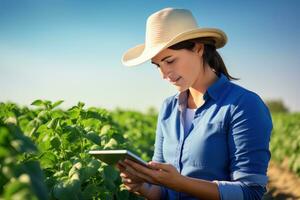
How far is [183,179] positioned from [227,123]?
1.66 feet

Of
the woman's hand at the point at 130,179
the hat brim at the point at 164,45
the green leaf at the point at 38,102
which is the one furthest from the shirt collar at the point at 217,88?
the green leaf at the point at 38,102

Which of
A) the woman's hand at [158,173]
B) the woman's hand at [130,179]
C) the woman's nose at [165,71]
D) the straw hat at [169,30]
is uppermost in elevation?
the straw hat at [169,30]

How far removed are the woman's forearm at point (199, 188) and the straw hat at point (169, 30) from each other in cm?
86

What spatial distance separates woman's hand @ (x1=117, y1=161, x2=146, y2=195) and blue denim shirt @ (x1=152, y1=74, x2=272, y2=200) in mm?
296

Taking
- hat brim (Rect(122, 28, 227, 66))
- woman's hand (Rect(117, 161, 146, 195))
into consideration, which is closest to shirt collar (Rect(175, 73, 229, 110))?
hat brim (Rect(122, 28, 227, 66))

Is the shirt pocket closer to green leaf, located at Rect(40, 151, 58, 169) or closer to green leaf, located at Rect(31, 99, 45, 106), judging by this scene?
green leaf, located at Rect(40, 151, 58, 169)

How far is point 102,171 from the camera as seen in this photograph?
353 centimetres

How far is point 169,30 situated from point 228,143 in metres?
0.87

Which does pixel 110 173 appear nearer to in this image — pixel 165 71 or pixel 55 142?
pixel 55 142

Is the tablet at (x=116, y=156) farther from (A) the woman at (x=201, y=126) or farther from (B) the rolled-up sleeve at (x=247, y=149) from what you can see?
(B) the rolled-up sleeve at (x=247, y=149)

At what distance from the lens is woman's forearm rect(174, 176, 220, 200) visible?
3.32 metres

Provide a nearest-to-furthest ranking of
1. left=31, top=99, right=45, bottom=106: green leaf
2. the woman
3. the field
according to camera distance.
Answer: the field → the woman → left=31, top=99, right=45, bottom=106: green leaf

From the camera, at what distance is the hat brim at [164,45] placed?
11.7 feet

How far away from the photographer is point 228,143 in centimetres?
357
